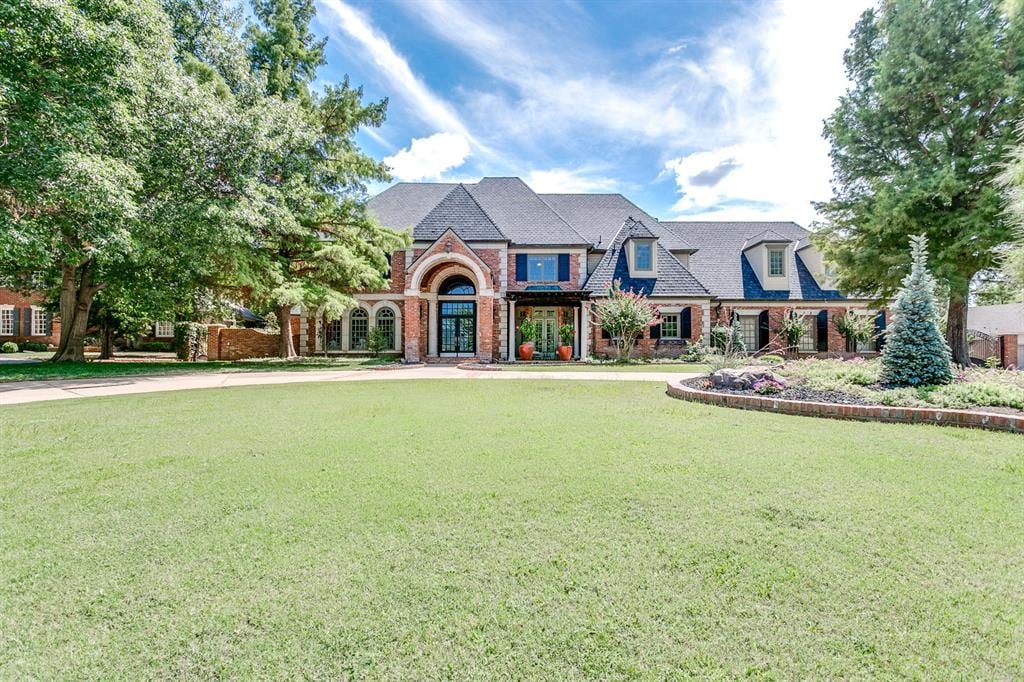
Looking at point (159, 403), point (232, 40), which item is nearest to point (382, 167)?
point (232, 40)

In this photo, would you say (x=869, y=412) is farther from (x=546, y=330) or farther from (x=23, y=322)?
(x=23, y=322)

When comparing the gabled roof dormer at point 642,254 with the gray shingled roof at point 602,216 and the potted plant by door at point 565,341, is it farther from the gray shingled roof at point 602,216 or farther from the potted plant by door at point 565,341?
the potted plant by door at point 565,341

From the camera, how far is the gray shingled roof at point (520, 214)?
23.5 meters

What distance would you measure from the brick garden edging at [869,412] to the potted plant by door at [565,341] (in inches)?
500

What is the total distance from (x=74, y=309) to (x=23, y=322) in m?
21.8

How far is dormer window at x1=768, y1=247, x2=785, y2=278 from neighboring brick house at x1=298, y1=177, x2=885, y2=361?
0.05 m

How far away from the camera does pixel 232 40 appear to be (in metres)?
19.2

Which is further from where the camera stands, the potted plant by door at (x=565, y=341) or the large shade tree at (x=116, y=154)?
the potted plant by door at (x=565, y=341)

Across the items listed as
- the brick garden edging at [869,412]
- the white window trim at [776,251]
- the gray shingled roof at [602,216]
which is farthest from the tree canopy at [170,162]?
the white window trim at [776,251]

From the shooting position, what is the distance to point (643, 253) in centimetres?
2314

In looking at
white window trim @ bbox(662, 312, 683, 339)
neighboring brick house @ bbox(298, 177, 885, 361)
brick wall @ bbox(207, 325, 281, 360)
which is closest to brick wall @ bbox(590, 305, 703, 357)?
neighboring brick house @ bbox(298, 177, 885, 361)

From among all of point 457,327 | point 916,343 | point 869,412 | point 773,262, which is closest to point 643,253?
point 773,262

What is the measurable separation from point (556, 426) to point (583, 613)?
3.98 metres

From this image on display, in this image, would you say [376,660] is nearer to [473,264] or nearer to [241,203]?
[241,203]
